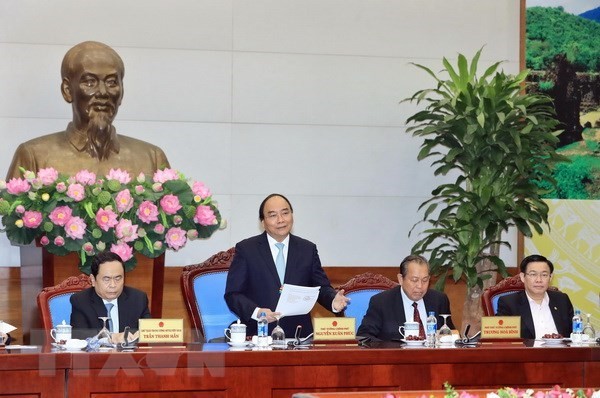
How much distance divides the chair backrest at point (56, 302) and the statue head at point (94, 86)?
1318mm

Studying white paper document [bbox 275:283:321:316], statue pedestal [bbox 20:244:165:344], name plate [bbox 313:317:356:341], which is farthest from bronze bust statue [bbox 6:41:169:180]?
name plate [bbox 313:317:356:341]

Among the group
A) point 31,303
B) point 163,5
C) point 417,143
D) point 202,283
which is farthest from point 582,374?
point 163,5

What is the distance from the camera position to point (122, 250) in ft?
16.4

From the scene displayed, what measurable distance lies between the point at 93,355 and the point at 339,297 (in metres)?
1.39

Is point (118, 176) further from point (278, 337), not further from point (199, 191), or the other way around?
point (278, 337)

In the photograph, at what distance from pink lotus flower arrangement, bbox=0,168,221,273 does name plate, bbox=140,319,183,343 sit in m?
0.96

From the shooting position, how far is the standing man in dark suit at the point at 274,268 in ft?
16.4

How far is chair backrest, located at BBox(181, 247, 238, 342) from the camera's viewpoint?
16.4ft

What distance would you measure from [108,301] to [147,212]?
22.2 inches

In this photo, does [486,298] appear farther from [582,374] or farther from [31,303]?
[31,303]

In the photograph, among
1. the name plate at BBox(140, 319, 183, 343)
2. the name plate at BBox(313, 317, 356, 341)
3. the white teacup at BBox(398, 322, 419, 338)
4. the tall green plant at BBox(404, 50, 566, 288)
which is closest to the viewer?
the name plate at BBox(140, 319, 183, 343)

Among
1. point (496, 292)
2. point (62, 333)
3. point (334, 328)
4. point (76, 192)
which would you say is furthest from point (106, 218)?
point (496, 292)

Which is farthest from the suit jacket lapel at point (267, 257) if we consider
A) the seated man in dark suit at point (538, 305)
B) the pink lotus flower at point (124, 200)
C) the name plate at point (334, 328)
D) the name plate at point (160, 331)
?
the seated man in dark suit at point (538, 305)

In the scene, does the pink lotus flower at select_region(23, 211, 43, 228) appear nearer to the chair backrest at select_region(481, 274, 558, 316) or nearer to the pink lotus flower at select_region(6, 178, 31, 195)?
the pink lotus flower at select_region(6, 178, 31, 195)
